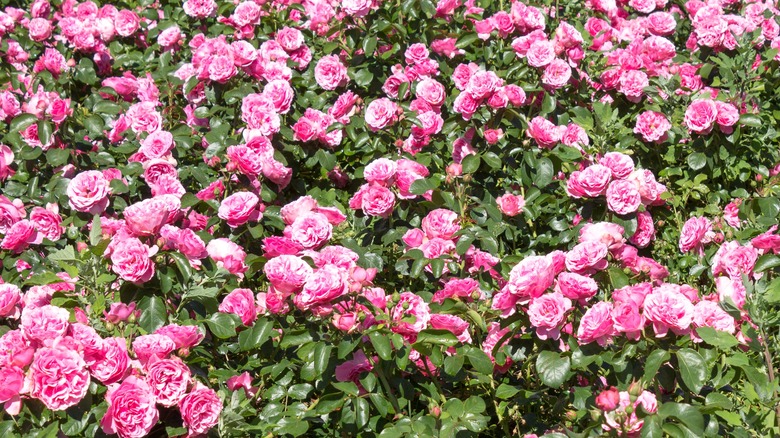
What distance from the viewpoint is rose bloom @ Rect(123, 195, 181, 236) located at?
2.54m

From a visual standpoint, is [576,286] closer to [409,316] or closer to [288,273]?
[409,316]

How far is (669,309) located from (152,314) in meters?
1.42

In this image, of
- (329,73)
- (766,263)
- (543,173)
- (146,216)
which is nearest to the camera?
(146,216)

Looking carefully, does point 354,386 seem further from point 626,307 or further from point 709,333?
point 709,333

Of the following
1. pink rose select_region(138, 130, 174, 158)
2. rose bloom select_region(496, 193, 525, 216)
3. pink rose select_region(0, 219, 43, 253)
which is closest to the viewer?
pink rose select_region(0, 219, 43, 253)

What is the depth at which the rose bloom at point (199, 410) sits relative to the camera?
7.22 feet

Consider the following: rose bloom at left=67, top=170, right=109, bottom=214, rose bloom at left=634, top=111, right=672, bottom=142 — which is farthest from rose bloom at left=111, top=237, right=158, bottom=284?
rose bloom at left=634, top=111, right=672, bottom=142

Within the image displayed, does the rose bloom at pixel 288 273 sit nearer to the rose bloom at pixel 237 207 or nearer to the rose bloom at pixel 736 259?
the rose bloom at pixel 237 207

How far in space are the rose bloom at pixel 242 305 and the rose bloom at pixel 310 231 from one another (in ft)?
0.74

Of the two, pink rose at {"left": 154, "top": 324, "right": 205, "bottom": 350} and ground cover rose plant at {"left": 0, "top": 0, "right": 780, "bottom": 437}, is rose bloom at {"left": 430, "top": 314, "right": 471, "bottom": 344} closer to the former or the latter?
ground cover rose plant at {"left": 0, "top": 0, "right": 780, "bottom": 437}

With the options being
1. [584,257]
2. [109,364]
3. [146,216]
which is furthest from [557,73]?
[109,364]

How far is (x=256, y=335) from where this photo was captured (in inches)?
103

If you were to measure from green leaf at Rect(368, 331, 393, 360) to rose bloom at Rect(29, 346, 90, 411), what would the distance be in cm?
70

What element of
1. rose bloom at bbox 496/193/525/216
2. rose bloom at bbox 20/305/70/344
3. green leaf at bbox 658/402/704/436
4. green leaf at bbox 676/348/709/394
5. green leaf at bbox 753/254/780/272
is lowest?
rose bloom at bbox 496/193/525/216
